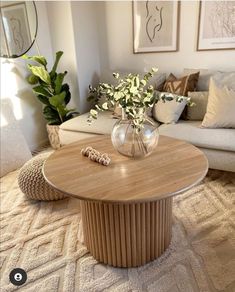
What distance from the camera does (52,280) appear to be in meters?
1.36

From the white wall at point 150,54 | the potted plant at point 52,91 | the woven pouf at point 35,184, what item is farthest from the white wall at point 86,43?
the woven pouf at point 35,184

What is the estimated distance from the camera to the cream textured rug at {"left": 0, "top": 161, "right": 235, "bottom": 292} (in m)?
1.33

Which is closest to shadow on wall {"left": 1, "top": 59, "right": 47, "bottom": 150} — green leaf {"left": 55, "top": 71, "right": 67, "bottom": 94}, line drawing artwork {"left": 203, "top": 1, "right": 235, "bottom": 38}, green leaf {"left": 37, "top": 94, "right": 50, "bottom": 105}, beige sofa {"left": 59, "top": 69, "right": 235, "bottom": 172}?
green leaf {"left": 37, "top": 94, "right": 50, "bottom": 105}

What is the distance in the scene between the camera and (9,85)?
280 centimetres

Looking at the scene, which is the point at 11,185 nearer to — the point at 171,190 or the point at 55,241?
the point at 55,241

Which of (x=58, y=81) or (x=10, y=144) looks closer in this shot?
(x=10, y=144)

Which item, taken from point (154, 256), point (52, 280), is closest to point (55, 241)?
point (52, 280)

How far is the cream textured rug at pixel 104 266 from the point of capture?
4.36ft

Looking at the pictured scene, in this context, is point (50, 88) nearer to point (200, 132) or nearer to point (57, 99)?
point (57, 99)

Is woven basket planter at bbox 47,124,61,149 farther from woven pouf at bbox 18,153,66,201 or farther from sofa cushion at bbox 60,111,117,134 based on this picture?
woven pouf at bbox 18,153,66,201

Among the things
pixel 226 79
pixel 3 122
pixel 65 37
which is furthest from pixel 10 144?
pixel 226 79

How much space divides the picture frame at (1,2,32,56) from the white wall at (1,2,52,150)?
123mm

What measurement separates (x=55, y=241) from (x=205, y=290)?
0.92 metres

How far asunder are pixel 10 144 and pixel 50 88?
75 centimetres
